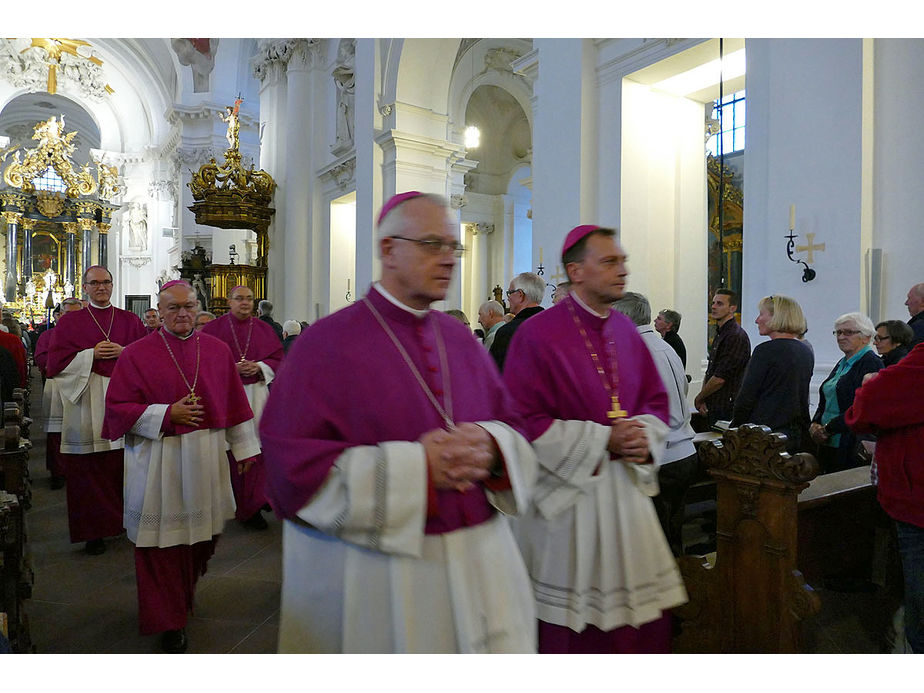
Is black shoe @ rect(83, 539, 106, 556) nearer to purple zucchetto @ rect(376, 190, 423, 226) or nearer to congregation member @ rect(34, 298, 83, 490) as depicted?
congregation member @ rect(34, 298, 83, 490)

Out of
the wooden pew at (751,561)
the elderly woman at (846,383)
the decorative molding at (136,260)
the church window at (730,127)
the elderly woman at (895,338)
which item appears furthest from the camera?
the decorative molding at (136,260)

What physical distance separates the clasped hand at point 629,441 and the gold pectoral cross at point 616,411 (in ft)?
0.32

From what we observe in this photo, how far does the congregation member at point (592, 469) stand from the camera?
7.95 feet

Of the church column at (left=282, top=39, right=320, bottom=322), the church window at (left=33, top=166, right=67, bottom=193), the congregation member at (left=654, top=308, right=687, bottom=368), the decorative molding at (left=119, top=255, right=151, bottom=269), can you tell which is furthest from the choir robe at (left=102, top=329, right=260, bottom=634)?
the church window at (left=33, top=166, right=67, bottom=193)

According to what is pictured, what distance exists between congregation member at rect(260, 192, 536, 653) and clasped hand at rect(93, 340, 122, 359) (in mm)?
3775

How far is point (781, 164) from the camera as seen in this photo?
19.0 feet

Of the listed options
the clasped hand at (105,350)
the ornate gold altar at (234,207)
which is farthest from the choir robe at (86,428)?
the ornate gold altar at (234,207)

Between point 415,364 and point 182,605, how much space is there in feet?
7.54

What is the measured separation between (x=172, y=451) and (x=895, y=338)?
13.1 feet

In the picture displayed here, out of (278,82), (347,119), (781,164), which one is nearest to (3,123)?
(278,82)

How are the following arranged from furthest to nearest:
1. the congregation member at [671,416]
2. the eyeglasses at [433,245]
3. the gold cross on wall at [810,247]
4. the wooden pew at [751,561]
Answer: the gold cross on wall at [810,247] < the congregation member at [671,416] < the wooden pew at [751,561] < the eyeglasses at [433,245]

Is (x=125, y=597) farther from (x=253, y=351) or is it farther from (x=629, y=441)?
(x=629, y=441)

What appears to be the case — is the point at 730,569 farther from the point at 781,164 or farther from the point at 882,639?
the point at 781,164

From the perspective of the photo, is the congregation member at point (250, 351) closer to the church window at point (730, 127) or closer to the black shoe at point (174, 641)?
the black shoe at point (174, 641)
